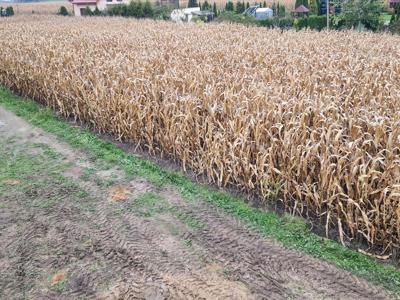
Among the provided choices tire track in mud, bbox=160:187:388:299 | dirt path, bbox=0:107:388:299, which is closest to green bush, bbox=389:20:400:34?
dirt path, bbox=0:107:388:299

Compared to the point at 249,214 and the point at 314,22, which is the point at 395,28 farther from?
the point at 249,214

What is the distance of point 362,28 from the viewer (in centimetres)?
1734

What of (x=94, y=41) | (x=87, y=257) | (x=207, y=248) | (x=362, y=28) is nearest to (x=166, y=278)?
(x=207, y=248)

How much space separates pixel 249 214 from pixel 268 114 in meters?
1.26

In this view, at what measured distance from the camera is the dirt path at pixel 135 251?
128 inches

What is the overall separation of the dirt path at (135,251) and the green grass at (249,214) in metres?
0.11

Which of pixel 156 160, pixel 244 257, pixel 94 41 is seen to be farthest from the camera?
pixel 94 41

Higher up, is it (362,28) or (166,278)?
(362,28)

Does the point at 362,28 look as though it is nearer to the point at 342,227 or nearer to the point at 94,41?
the point at 94,41

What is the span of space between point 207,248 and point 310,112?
222 centimetres

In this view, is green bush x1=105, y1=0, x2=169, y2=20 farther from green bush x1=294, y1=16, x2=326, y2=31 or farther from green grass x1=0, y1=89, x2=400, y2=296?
green grass x1=0, y1=89, x2=400, y2=296

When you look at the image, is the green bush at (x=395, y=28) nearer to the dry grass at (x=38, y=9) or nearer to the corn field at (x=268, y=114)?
the corn field at (x=268, y=114)

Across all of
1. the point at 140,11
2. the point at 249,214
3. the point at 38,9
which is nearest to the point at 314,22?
the point at 140,11

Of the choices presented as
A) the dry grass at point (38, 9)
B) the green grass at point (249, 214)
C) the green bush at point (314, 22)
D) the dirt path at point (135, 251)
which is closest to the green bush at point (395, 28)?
the green bush at point (314, 22)
